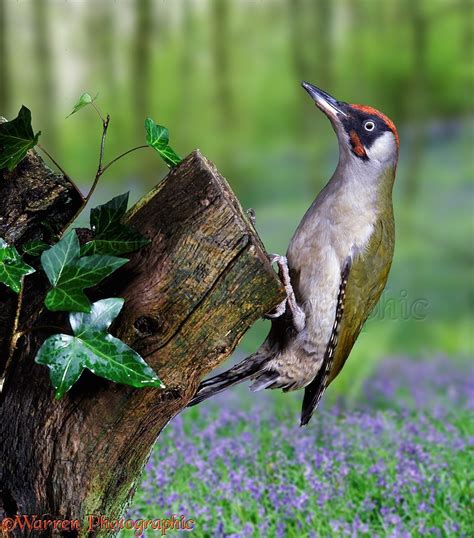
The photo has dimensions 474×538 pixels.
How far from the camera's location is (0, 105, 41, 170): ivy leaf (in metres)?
1.59

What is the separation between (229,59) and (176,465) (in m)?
2.79

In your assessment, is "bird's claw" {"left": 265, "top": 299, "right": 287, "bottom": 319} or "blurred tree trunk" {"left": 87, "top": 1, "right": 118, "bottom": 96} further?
"blurred tree trunk" {"left": 87, "top": 1, "right": 118, "bottom": 96}

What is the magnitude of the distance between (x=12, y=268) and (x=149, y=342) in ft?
0.96

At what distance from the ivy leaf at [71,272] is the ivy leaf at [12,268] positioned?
0.05m

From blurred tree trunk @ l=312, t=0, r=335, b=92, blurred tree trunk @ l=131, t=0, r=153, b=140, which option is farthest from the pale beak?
blurred tree trunk @ l=312, t=0, r=335, b=92

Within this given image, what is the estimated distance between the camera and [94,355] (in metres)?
1.49

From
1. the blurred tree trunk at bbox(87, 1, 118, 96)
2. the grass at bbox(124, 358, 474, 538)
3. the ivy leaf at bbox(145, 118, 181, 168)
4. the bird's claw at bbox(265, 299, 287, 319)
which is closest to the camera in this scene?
the ivy leaf at bbox(145, 118, 181, 168)

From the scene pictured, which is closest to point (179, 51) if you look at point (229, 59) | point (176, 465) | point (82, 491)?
point (229, 59)

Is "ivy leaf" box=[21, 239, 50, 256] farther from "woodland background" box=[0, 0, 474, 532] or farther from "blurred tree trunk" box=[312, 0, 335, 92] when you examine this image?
"blurred tree trunk" box=[312, 0, 335, 92]

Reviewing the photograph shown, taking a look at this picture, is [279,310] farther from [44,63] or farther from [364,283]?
[44,63]

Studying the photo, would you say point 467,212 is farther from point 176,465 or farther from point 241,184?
point 176,465

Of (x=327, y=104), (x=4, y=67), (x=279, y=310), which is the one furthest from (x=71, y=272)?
(x=4, y=67)

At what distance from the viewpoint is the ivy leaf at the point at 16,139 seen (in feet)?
5.22

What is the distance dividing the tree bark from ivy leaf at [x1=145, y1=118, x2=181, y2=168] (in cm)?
13
